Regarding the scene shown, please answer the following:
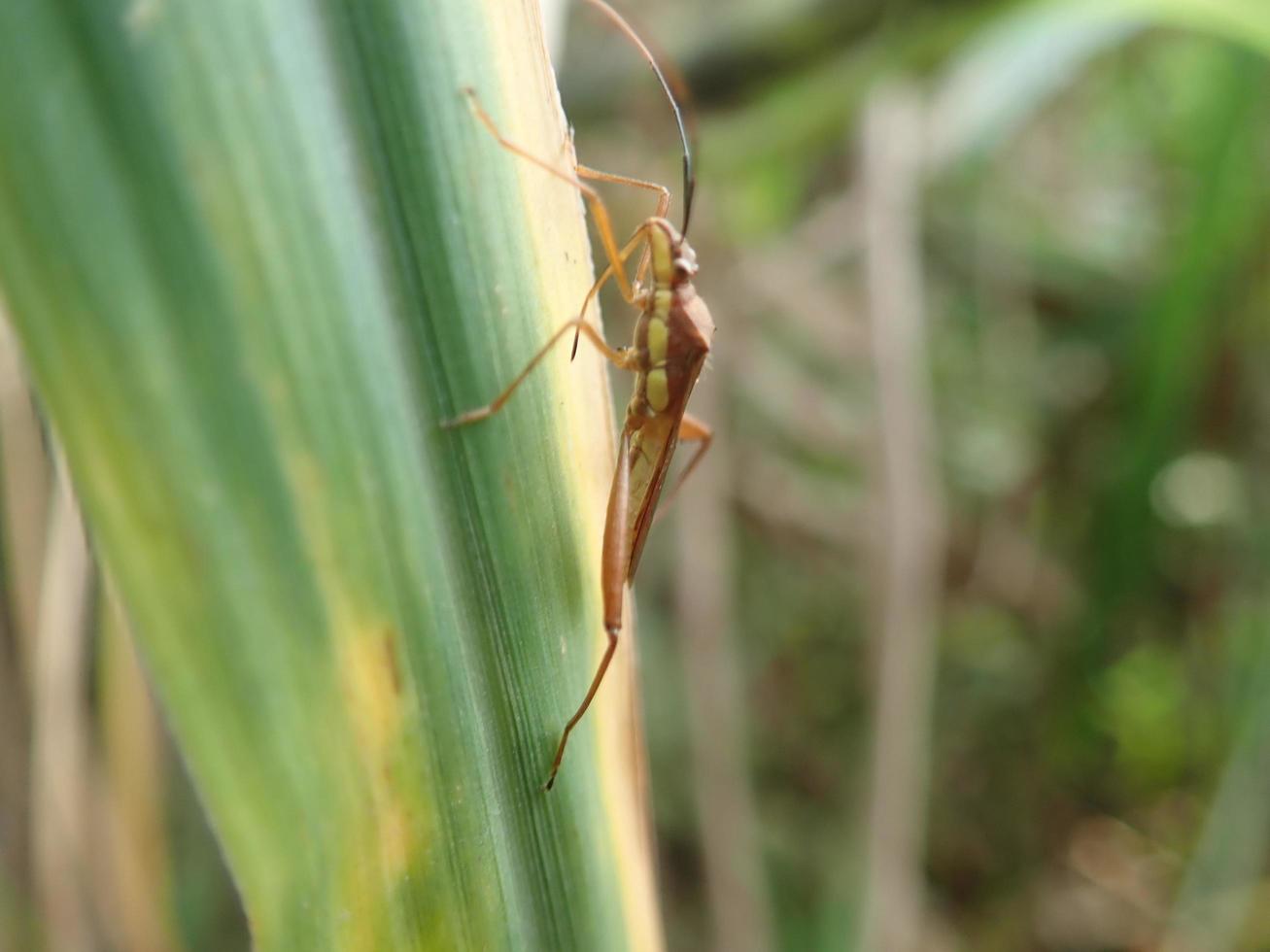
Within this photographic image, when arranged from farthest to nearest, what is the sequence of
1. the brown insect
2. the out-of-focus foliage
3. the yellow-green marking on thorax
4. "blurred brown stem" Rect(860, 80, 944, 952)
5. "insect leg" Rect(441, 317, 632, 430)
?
the out-of-focus foliage → "blurred brown stem" Rect(860, 80, 944, 952) → the yellow-green marking on thorax → the brown insect → "insect leg" Rect(441, 317, 632, 430)

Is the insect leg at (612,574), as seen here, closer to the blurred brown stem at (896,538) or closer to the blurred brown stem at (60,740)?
the blurred brown stem at (60,740)

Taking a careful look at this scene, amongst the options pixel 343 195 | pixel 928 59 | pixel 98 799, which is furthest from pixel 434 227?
pixel 928 59

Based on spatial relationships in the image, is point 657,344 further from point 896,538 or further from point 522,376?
point 896,538

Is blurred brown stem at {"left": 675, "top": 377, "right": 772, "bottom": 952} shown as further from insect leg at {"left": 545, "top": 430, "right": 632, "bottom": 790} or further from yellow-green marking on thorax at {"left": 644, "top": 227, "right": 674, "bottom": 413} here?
insect leg at {"left": 545, "top": 430, "right": 632, "bottom": 790}

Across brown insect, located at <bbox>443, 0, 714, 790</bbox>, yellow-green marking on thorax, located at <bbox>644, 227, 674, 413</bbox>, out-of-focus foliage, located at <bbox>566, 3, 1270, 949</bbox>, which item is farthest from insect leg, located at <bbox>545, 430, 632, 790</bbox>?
out-of-focus foliage, located at <bbox>566, 3, 1270, 949</bbox>

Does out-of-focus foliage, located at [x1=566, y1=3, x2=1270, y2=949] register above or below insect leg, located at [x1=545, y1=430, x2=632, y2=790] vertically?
below

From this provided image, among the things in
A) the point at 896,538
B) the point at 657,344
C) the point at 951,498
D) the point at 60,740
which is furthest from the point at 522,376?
the point at 951,498

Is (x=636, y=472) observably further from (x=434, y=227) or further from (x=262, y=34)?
(x=262, y=34)
